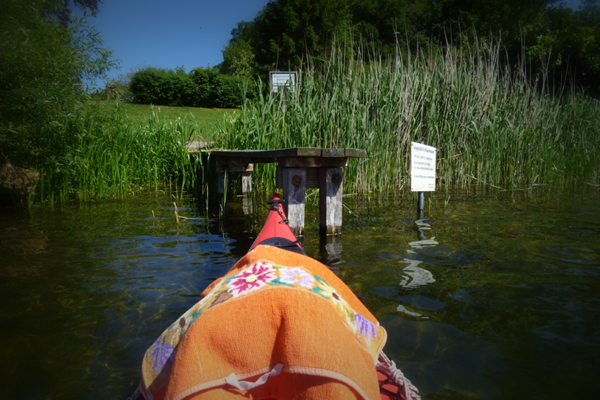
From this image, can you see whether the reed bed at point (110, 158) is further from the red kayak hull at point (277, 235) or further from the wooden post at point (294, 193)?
the red kayak hull at point (277, 235)

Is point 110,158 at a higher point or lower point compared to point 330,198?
higher

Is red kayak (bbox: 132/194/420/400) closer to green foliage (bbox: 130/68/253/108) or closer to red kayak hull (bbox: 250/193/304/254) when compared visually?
red kayak hull (bbox: 250/193/304/254)

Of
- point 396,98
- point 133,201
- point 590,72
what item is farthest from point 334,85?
point 590,72

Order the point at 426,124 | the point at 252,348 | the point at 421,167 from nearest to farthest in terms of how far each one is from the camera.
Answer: the point at 252,348
the point at 421,167
the point at 426,124

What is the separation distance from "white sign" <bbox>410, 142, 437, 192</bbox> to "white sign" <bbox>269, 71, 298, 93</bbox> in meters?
2.32

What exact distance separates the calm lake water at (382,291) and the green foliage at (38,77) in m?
1.02

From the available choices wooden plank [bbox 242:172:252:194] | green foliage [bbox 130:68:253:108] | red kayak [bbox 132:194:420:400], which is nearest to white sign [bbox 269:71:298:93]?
wooden plank [bbox 242:172:252:194]

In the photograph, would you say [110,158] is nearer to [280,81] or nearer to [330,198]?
[280,81]

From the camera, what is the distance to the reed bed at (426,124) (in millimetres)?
5941

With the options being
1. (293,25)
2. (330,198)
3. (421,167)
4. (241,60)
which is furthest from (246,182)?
(241,60)

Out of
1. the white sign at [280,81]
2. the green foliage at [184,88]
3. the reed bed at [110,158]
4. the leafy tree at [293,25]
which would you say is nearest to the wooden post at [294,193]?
the white sign at [280,81]

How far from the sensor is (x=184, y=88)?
81.4ft

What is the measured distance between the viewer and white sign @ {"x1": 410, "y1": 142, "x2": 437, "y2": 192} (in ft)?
13.9

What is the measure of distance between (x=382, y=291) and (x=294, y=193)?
1517mm
